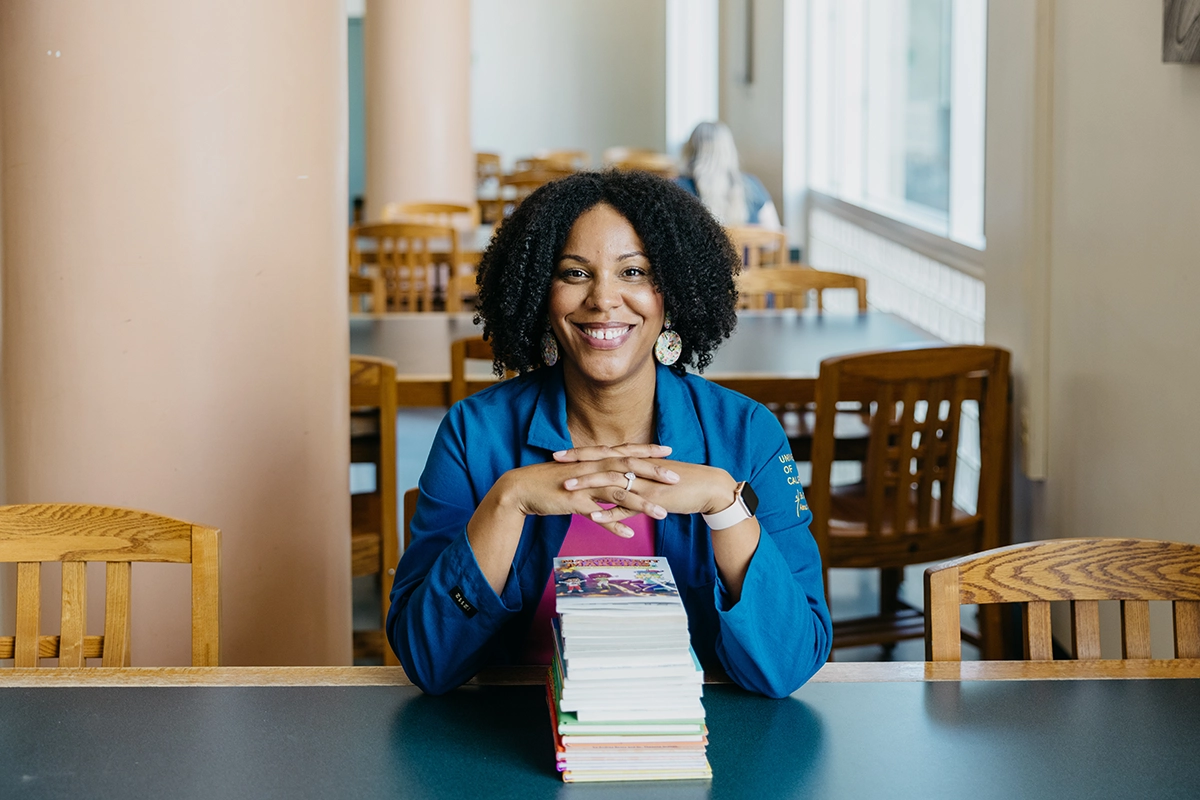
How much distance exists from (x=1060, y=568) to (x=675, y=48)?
12236 mm

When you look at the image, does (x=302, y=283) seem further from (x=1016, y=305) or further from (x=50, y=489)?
(x=1016, y=305)

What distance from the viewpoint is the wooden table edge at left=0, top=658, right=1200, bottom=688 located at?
1505 mm

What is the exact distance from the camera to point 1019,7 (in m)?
3.46

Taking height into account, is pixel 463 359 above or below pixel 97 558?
above

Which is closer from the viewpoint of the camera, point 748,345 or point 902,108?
point 748,345

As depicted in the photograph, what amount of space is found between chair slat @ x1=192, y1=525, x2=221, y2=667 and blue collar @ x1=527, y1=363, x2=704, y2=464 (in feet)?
1.33

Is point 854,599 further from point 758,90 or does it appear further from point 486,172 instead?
point 486,172

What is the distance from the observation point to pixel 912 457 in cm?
299

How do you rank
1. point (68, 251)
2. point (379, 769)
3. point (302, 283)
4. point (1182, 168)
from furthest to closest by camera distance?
1. point (1182, 168)
2. point (302, 283)
3. point (68, 251)
4. point (379, 769)

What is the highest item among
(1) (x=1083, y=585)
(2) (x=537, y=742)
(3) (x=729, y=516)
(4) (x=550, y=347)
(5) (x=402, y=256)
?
(5) (x=402, y=256)

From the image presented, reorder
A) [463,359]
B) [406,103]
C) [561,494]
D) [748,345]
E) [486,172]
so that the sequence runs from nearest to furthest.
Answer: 1. [561,494]
2. [463,359]
3. [748,345]
4. [406,103]
5. [486,172]

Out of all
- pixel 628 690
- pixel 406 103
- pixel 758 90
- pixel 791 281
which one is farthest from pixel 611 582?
pixel 758 90

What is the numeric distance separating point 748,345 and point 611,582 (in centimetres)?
260

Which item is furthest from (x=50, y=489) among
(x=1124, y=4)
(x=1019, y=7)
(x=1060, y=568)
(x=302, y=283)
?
(x=1019, y=7)
